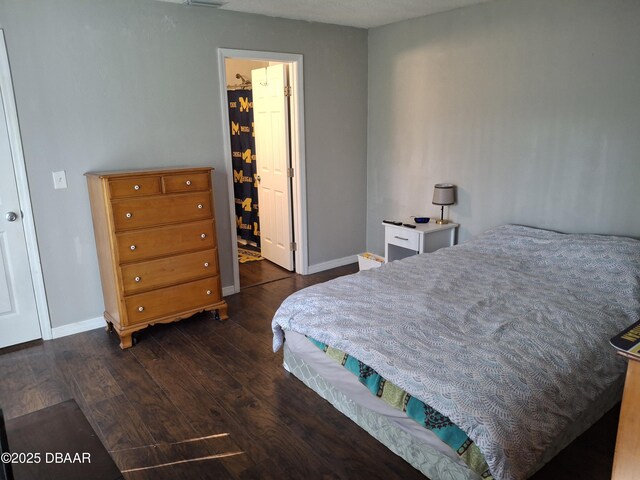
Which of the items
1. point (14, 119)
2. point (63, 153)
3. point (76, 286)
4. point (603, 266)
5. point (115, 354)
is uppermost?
point (14, 119)

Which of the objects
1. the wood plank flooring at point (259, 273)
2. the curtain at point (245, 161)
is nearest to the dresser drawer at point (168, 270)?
the wood plank flooring at point (259, 273)

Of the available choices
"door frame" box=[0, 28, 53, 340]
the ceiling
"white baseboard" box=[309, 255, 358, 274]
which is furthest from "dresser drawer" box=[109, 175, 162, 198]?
"white baseboard" box=[309, 255, 358, 274]

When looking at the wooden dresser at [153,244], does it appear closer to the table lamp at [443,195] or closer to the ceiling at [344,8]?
the ceiling at [344,8]

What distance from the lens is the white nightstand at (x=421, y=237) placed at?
13.2 ft

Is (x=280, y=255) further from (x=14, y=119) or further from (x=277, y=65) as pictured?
(x=14, y=119)

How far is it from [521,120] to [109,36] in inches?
122

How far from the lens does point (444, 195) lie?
13.4 ft

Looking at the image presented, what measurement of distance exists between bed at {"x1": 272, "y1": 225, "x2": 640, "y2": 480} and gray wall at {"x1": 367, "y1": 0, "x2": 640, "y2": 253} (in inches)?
17.5

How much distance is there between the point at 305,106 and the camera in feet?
14.6

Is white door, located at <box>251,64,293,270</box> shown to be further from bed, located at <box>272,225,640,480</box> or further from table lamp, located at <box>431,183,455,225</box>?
bed, located at <box>272,225,640,480</box>

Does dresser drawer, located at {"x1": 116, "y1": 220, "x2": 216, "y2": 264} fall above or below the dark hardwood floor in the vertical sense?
above

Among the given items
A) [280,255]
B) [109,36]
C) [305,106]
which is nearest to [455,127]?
[305,106]

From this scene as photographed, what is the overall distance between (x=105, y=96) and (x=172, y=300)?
1.56 m

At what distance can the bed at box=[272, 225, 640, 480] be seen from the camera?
178 centimetres
